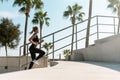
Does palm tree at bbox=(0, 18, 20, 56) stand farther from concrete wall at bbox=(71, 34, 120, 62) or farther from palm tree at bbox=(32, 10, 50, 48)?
concrete wall at bbox=(71, 34, 120, 62)

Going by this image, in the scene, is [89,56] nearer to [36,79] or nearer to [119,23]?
[119,23]

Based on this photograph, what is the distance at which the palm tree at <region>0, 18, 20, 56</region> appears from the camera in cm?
4678

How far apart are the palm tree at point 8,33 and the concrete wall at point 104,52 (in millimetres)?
34412

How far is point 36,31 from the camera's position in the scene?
984cm

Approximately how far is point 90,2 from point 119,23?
7.72 meters

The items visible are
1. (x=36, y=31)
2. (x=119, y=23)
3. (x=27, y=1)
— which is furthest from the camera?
(x=27, y=1)

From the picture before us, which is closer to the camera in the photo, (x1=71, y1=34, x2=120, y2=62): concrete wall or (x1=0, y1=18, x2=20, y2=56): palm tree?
(x1=71, y1=34, x2=120, y2=62): concrete wall

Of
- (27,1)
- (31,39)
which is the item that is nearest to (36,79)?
(31,39)

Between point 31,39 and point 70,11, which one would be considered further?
point 70,11

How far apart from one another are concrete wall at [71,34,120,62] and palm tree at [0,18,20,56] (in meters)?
34.4

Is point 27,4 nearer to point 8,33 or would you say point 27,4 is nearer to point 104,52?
point 8,33

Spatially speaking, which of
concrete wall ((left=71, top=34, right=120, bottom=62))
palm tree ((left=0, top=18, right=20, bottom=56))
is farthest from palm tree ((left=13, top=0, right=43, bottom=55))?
concrete wall ((left=71, top=34, right=120, bottom=62))

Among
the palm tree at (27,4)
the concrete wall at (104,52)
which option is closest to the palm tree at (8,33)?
the palm tree at (27,4)

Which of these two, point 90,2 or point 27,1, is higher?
point 27,1
